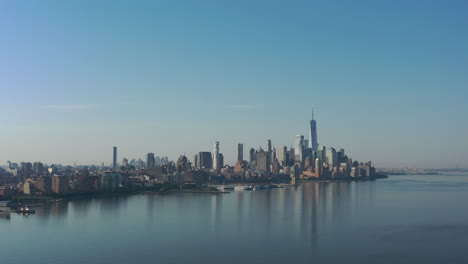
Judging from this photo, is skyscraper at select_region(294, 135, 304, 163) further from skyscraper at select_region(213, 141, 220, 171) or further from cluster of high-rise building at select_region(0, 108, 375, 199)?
skyscraper at select_region(213, 141, 220, 171)

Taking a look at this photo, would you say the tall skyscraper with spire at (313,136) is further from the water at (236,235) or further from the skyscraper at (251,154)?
the water at (236,235)

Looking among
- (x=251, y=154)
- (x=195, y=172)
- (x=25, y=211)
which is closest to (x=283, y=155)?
(x=251, y=154)

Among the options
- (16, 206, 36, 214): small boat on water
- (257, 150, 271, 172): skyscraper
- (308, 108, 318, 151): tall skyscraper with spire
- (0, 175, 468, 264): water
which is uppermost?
(308, 108, 318, 151): tall skyscraper with spire

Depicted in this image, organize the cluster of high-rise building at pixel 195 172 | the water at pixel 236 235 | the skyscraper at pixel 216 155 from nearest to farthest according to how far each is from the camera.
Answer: the water at pixel 236 235
the cluster of high-rise building at pixel 195 172
the skyscraper at pixel 216 155

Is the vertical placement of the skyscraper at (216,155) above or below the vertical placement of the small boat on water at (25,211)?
above

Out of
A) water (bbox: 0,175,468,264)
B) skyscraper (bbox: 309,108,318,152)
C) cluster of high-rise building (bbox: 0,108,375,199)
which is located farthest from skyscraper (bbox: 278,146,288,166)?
water (bbox: 0,175,468,264)

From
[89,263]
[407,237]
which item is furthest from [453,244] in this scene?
→ [89,263]

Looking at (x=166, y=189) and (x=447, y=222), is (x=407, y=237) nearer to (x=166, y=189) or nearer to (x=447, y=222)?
(x=447, y=222)

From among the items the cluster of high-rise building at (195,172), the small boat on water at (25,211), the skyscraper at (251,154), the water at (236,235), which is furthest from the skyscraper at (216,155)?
the water at (236,235)
